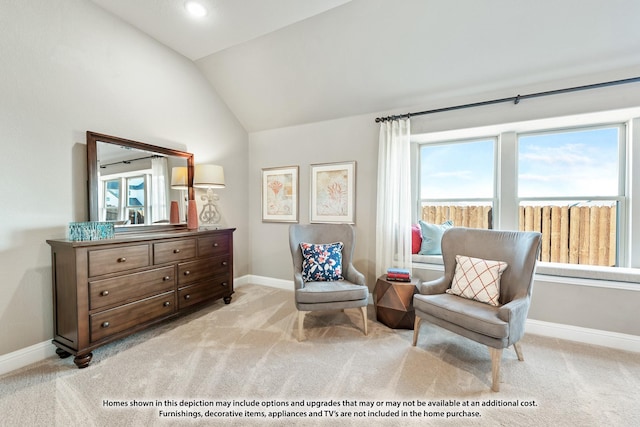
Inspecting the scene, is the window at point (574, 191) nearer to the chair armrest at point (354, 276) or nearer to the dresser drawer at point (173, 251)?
the chair armrest at point (354, 276)

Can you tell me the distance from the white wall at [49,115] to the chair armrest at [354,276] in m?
2.57

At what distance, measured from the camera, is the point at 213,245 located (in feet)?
10.3

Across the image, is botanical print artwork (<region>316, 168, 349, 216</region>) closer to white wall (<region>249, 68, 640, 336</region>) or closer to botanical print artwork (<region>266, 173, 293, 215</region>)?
white wall (<region>249, 68, 640, 336</region>)

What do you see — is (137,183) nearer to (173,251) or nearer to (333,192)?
(173,251)

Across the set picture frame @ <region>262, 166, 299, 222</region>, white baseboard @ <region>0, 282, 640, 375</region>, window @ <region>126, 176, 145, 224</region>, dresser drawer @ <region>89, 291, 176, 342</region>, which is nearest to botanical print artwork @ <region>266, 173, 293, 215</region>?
picture frame @ <region>262, 166, 299, 222</region>

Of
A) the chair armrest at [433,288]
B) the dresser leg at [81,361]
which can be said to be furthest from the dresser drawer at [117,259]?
the chair armrest at [433,288]

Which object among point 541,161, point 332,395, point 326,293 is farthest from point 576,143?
point 332,395

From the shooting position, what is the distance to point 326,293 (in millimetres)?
2449

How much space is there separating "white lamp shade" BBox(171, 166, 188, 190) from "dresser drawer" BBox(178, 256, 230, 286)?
957mm

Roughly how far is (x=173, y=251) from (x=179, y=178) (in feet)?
3.27

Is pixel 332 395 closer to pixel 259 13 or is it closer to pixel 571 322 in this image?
pixel 571 322

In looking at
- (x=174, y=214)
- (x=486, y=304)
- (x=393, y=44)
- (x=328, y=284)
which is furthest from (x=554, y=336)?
(x=174, y=214)

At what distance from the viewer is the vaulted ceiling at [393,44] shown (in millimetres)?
2135

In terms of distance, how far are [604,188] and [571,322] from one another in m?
1.37
